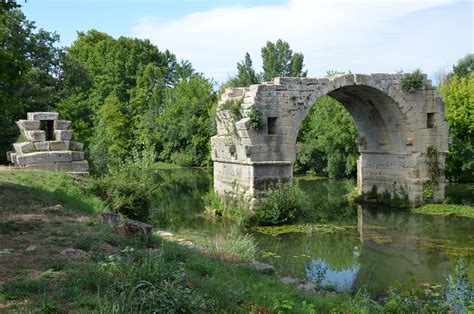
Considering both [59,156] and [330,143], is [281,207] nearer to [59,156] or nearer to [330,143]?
[59,156]

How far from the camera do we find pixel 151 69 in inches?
1797

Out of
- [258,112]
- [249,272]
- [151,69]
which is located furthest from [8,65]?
[151,69]

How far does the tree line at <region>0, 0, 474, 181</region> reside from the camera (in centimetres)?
2061

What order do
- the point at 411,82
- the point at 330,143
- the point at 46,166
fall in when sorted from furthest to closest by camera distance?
1. the point at 330,143
2. the point at 411,82
3. the point at 46,166

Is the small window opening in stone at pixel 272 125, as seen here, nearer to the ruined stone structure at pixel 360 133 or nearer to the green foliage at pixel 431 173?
the ruined stone structure at pixel 360 133

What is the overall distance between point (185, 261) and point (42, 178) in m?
5.41

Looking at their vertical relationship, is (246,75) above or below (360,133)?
above

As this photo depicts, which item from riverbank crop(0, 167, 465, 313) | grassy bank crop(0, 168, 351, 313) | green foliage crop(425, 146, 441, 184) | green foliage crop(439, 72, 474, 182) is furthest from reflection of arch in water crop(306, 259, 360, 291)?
green foliage crop(439, 72, 474, 182)

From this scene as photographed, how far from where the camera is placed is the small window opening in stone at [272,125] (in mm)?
14305

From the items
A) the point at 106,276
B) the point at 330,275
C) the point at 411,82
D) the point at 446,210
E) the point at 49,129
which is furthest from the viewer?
the point at 411,82

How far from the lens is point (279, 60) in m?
44.7

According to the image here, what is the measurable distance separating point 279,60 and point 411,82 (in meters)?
29.5

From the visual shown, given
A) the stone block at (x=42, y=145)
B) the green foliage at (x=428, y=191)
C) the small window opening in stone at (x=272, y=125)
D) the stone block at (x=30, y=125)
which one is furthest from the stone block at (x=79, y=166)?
the green foliage at (x=428, y=191)

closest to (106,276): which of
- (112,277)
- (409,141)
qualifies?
(112,277)
